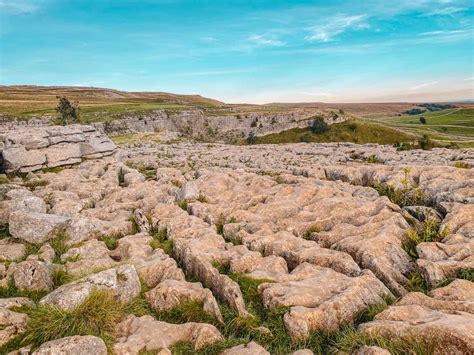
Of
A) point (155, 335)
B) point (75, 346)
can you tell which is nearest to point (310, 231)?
point (155, 335)

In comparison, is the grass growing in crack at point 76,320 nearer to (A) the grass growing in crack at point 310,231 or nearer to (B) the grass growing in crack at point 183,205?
(A) the grass growing in crack at point 310,231

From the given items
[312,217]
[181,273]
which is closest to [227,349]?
[181,273]

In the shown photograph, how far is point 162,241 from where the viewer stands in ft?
68.0

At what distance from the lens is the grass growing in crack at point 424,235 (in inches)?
668

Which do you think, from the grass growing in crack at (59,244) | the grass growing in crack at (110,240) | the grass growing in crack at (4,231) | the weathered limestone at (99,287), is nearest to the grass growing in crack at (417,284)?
the weathered limestone at (99,287)

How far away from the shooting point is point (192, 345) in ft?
36.5

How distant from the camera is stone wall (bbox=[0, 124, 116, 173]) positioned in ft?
130

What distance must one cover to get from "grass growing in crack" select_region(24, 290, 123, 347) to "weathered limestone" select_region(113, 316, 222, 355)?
18.3 inches

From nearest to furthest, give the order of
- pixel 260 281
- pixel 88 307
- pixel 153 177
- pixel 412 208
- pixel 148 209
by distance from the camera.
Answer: pixel 88 307 → pixel 260 281 → pixel 412 208 → pixel 148 209 → pixel 153 177

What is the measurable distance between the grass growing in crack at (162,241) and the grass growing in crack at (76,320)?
693 cm

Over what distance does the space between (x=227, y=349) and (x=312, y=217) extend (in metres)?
12.3

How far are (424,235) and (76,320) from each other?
16601 mm

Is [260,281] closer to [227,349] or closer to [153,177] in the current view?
[227,349]

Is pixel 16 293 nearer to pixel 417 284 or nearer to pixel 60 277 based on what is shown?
pixel 60 277
